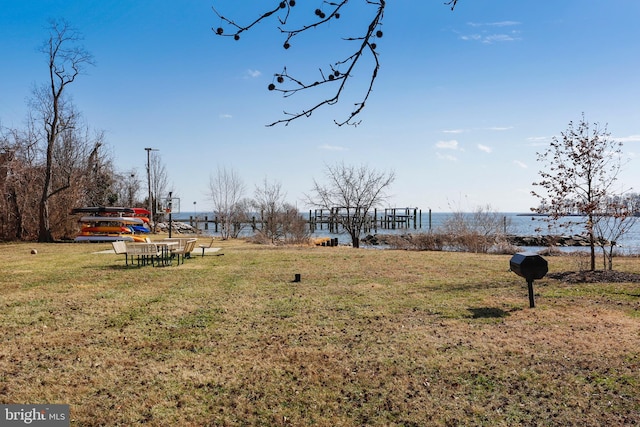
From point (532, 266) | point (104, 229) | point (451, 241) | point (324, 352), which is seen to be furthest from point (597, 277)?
point (104, 229)

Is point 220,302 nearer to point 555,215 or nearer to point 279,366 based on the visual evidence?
point 279,366

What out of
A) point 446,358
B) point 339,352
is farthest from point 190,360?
point 446,358

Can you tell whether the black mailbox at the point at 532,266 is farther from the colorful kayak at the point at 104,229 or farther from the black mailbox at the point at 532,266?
the colorful kayak at the point at 104,229

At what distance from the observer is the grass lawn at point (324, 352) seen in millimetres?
4035

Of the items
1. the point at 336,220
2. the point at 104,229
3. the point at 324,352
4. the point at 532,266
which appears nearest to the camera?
the point at 324,352

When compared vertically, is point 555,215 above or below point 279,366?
above

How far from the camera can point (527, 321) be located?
6.91 m

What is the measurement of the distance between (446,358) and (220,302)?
456cm

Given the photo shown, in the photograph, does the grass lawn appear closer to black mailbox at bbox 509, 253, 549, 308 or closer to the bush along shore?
black mailbox at bbox 509, 253, 549, 308

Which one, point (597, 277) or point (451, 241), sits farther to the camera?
point (451, 241)

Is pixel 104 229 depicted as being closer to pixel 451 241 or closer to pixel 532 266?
pixel 451 241

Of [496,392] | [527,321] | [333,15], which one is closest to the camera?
[333,15]

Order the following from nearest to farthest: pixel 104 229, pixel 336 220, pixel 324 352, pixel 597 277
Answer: pixel 324 352
pixel 597 277
pixel 104 229
pixel 336 220

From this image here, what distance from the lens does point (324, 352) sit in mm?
5516
